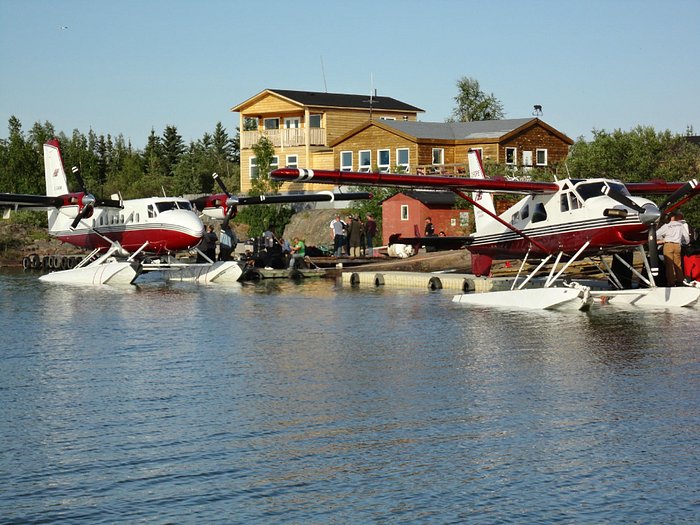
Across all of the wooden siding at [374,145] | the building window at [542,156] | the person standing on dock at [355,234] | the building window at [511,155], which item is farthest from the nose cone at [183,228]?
the building window at [542,156]

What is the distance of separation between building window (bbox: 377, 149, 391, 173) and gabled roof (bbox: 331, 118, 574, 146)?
52.8 inches

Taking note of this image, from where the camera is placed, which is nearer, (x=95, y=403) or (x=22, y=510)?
(x=22, y=510)

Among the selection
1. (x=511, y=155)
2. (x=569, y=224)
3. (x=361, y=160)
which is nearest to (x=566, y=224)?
(x=569, y=224)

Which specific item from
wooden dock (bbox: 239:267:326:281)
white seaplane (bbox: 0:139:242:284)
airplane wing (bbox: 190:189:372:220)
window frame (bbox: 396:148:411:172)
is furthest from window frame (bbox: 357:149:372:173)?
wooden dock (bbox: 239:267:326:281)

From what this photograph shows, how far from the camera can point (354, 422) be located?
34.6 feet

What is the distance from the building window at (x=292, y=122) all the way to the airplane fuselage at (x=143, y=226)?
3370 cm

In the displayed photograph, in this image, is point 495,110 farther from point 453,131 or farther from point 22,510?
point 22,510

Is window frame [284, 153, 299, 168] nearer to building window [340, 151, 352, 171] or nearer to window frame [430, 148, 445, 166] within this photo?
building window [340, 151, 352, 171]

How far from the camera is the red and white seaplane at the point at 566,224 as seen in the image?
19.7 metres

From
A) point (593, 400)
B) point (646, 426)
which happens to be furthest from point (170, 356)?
point (646, 426)

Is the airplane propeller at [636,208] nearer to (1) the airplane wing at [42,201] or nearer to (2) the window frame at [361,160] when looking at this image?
(1) the airplane wing at [42,201]

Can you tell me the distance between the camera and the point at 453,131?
60.7m

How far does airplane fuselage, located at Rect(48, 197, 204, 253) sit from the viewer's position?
102 feet

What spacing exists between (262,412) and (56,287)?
21574 millimetres
